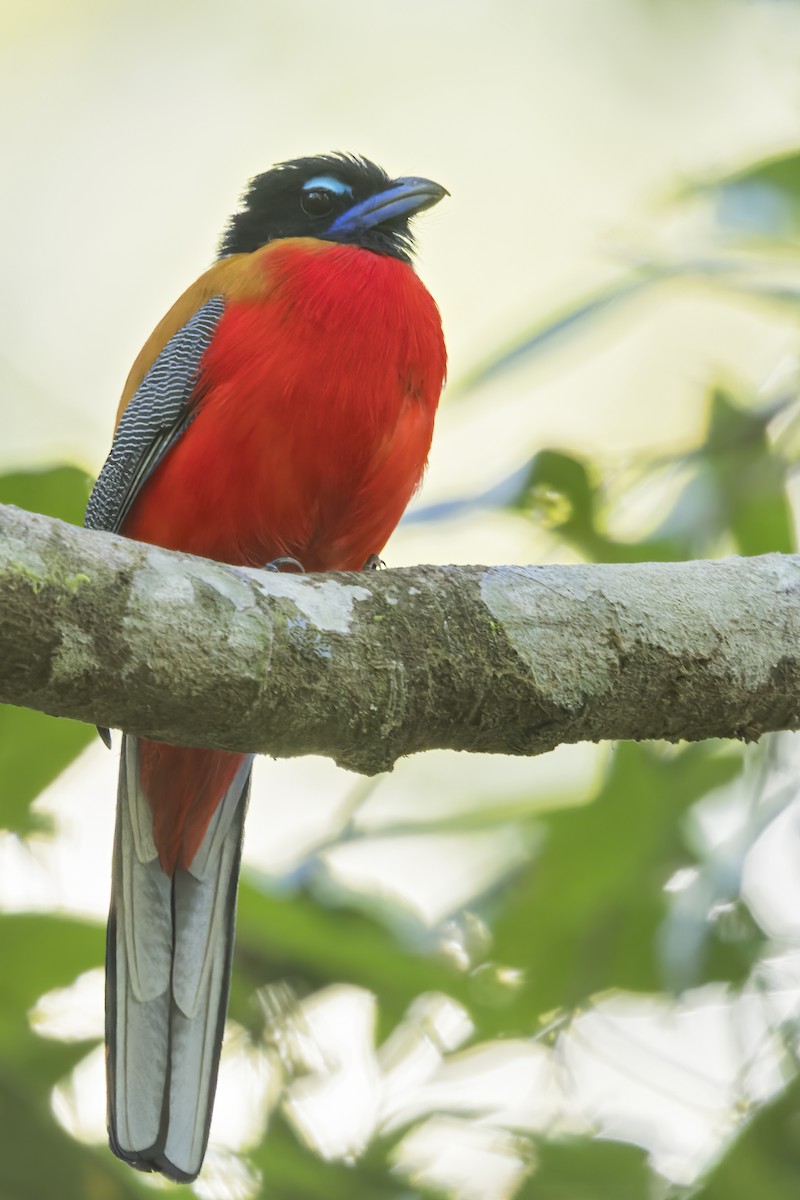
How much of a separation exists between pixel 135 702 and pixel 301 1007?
1784 millimetres

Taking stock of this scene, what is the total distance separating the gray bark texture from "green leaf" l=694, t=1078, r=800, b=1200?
1138 millimetres

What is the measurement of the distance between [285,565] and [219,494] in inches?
10.4

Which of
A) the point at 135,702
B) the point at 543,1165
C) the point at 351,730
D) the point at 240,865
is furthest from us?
the point at 240,865

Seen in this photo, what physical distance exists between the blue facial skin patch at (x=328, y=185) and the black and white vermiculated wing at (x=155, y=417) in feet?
1.71

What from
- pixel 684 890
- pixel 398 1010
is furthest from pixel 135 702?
pixel 684 890

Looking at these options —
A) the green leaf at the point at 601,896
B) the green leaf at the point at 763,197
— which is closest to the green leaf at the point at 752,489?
the green leaf at the point at 763,197

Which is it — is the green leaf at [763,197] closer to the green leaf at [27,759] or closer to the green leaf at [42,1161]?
the green leaf at [27,759]

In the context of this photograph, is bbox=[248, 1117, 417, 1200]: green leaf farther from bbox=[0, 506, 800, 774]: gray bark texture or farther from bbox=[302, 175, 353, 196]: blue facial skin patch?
bbox=[302, 175, 353, 196]: blue facial skin patch

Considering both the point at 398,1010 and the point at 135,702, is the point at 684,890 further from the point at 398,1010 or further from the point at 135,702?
the point at 135,702

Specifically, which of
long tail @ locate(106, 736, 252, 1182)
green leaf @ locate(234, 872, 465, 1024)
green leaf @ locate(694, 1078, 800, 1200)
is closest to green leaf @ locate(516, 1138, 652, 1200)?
green leaf @ locate(694, 1078, 800, 1200)

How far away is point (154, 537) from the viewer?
135 inches

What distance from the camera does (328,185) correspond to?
12.6 ft

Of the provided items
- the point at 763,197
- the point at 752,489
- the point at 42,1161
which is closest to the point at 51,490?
the point at 42,1161

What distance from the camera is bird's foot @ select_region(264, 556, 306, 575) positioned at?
329 cm
